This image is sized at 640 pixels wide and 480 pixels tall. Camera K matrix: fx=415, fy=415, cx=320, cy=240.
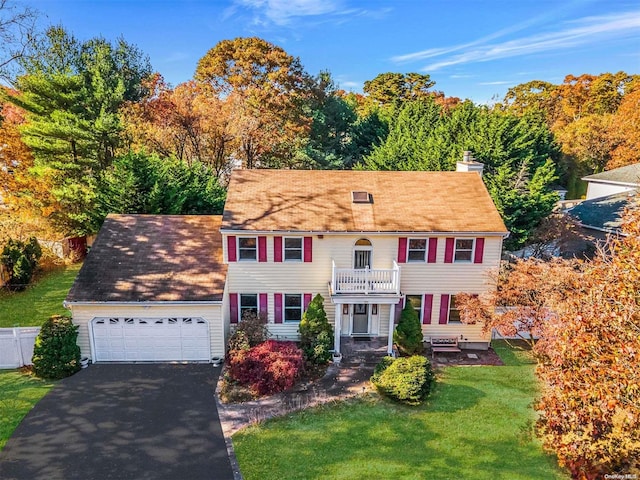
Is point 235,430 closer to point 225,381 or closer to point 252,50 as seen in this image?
point 225,381

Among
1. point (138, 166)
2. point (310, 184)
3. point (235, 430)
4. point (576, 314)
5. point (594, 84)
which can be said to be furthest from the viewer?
point (594, 84)

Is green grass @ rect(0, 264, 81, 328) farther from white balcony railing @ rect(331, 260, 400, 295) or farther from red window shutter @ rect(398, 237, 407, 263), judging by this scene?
red window shutter @ rect(398, 237, 407, 263)

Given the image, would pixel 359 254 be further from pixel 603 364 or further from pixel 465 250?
pixel 603 364

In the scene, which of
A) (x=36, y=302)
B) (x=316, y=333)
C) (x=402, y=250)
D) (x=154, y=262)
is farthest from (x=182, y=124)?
(x=316, y=333)

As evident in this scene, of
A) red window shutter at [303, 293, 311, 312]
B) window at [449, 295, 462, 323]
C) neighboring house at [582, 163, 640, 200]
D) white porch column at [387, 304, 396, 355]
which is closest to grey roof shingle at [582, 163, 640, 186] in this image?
neighboring house at [582, 163, 640, 200]

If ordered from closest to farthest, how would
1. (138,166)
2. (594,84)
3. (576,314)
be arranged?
(576,314)
(138,166)
(594,84)

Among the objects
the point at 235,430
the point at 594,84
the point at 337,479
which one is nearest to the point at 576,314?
the point at 337,479
